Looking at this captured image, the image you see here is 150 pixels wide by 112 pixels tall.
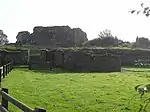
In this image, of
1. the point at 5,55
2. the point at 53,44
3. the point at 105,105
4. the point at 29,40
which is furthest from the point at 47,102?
the point at 29,40

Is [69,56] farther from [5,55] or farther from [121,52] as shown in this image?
[121,52]

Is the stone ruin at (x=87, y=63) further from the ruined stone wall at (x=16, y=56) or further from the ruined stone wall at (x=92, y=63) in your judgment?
the ruined stone wall at (x=16, y=56)

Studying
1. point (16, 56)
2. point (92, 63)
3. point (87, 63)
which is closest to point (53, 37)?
point (16, 56)

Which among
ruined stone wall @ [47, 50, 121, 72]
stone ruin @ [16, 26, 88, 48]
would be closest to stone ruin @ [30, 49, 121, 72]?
ruined stone wall @ [47, 50, 121, 72]

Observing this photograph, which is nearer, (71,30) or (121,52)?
(121,52)

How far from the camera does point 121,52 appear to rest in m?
71.2

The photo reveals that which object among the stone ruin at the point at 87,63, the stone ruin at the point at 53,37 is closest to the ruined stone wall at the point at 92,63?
the stone ruin at the point at 87,63

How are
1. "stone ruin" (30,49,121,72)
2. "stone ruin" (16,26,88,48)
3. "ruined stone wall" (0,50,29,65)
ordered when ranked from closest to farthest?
"stone ruin" (30,49,121,72), "ruined stone wall" (0,50,29,65), "stone ruin" (16,26,88,48)

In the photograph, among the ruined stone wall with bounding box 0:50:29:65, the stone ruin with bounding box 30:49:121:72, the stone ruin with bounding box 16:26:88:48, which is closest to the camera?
the stone ruin with bounding box 30:49:121:72

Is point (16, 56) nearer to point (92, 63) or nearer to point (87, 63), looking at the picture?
point (87, 63)

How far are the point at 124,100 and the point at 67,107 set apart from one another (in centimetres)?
389

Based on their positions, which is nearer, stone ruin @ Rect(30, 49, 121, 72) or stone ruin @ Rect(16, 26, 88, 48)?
stone ruin @ Rect(30, 49, 121, 72)

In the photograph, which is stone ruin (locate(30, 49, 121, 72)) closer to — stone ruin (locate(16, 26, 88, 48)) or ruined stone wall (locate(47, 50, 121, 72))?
ruined stone wall (locate(47, 50, 121, 72))

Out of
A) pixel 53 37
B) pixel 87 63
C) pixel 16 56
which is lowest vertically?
pixel 87 63
